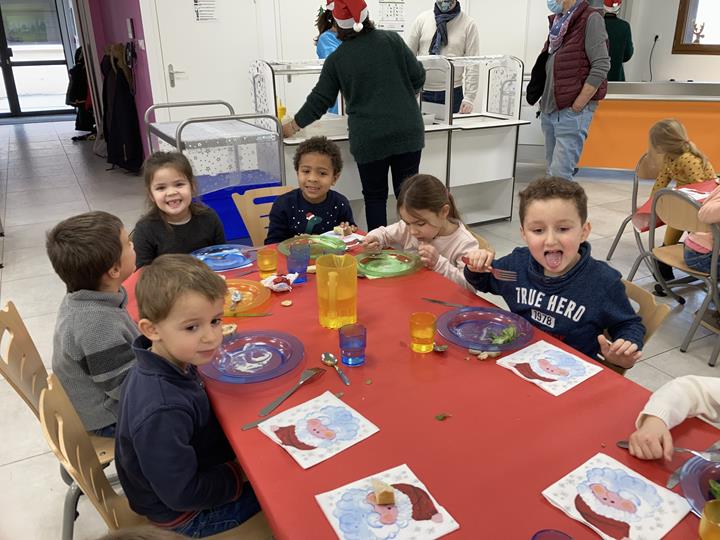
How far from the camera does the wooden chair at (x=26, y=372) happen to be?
1.39 metres

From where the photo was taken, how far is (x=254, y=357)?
143 cm

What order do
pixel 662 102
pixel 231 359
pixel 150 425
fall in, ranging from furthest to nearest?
pixel 662 102 < pixel 231 359 < pixel 150 425

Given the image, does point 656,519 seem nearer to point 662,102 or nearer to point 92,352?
point 92,352

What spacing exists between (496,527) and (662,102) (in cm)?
610

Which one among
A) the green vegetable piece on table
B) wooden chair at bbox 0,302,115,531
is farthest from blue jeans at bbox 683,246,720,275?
wooden chair at bbox 0,302,115,531

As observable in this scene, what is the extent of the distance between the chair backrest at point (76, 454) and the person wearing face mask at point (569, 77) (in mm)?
3961

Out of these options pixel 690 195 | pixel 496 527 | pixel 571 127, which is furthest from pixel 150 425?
pixel 571 127

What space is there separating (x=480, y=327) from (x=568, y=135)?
332 centimetres

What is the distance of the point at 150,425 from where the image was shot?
1137 mm

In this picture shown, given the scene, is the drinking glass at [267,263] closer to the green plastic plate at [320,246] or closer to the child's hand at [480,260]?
the green plastic plate at [320,246]

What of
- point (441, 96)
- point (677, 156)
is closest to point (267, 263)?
point (677, 156)

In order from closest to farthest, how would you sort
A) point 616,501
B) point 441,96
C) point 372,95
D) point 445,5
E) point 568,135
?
point 616,501 → point 372,95 → point 568,135 → point 445,5 → point 441,96

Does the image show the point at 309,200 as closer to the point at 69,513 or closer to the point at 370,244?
the point at 370,244

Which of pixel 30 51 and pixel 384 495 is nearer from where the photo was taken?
pixel 384 495
